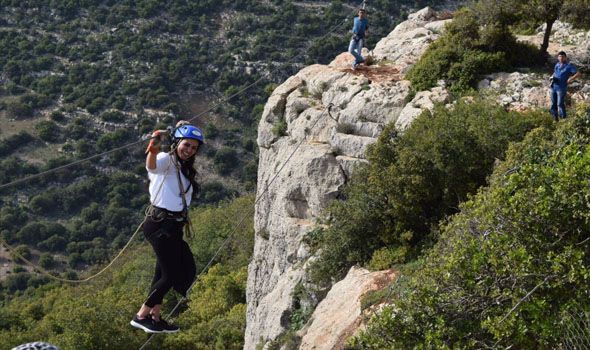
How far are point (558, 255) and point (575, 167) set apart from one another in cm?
130

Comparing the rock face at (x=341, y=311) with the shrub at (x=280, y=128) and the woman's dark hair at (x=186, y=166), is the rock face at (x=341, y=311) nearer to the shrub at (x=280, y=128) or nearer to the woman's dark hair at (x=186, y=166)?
the woman's dark hair at (x=186, y=166)

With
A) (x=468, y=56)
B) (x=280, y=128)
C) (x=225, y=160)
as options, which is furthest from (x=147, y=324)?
(x=225, y=160)

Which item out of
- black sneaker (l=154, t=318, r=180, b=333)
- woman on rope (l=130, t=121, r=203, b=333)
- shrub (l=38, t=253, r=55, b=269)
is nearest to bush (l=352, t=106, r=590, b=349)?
black sneaker (l=154, t=318, r=180, b=333)

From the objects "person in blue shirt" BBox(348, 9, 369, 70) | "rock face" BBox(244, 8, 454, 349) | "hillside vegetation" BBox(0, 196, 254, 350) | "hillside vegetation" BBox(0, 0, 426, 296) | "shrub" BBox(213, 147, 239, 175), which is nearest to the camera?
"rock face" BBox(244, 8, 454, 349)

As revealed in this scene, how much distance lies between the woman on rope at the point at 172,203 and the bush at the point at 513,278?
3.29 metres

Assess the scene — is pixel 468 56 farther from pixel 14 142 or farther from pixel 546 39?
pixel 14 142

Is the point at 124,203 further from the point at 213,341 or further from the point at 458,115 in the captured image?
the point at 458,115

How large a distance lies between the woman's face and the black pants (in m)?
0.77

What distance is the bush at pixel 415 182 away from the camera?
663 inches

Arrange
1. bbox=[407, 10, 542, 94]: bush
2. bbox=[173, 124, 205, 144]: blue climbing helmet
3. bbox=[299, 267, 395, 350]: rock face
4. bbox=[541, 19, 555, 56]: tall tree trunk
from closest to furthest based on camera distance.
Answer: bbox=[173, 124, 205, 144]: blue climbing helmet → bbox=[299, 267, 395, 350]: rock face → bbox=[407, 10, 542, 94]: bush → bbox=[541, 19, 555, 56]: tall tree trunk

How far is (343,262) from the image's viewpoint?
18.1m

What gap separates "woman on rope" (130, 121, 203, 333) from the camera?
29.2 feet

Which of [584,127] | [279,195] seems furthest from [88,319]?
[584,127]

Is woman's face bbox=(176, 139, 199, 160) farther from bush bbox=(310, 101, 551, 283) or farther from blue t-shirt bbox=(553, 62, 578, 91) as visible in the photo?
blue t-shirt bbox=(553, 62, 578, 91)
